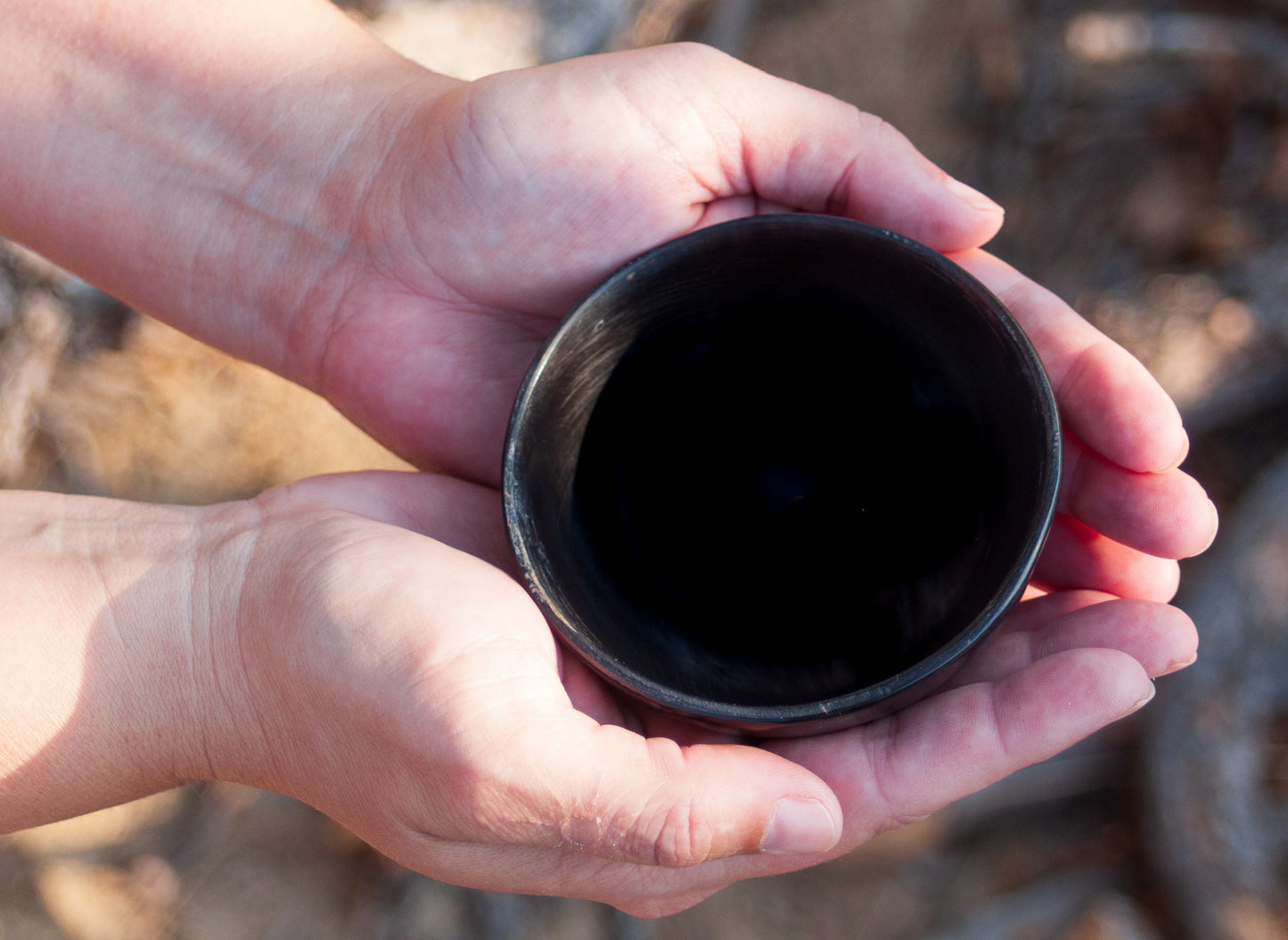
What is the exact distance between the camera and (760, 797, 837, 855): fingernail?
975 mm

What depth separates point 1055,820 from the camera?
6.97 ft

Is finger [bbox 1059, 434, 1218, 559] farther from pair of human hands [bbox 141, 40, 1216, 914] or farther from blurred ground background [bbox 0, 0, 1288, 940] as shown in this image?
blurred ground background [bbox 0, 0, 1288, 940]

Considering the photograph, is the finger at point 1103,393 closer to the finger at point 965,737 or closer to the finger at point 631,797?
the finger at point 965,737

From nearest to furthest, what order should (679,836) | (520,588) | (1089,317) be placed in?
(679,836)
(520,588)
(1089,317)

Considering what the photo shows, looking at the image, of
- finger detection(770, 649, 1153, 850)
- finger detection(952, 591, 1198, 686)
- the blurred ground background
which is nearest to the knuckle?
finger detection(770, 649, 1153, 850)

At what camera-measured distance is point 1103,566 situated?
1.28 metres

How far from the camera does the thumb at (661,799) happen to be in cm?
95

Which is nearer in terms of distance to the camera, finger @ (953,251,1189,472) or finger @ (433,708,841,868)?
finger @ (433,708,841,868)

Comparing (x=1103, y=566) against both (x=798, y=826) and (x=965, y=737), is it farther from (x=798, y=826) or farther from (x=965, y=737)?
(x=798, y=826)

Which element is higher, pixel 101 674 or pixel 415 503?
pixel 415 503

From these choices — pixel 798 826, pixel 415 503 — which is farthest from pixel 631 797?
pixel 415 503

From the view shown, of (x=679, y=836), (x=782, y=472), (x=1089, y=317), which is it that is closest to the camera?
(x=679, y=836)

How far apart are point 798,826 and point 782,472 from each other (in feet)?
1.76

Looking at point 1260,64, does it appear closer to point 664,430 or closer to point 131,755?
point 664,430
